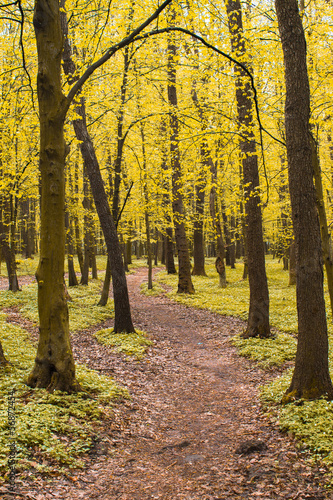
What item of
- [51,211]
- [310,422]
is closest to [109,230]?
[51,211]

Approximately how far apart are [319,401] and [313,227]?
2.47 m

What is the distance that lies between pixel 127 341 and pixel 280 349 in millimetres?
4051

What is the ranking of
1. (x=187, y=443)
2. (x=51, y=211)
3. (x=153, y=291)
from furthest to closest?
(x=153, y=291)
(x=51, y=211)
(x=187, y=443)

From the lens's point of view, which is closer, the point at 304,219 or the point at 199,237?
the point at 304,219

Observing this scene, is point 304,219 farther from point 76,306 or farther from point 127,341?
point 76,306

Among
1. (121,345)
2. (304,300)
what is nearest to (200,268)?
(121,345)

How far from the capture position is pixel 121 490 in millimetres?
3828

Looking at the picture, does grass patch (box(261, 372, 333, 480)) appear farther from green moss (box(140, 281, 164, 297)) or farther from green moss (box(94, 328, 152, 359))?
green moss (box(140, 281, 164, 297))

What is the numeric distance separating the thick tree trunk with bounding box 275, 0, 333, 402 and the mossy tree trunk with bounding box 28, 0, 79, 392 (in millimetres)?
3450

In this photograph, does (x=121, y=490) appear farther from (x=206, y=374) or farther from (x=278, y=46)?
(x=278, y=46)

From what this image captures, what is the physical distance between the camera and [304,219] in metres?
4.98

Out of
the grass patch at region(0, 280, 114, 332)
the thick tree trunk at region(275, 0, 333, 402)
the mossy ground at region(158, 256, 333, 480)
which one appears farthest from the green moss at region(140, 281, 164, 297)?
the thick tree trunk at region(275, 0, 333, 402)

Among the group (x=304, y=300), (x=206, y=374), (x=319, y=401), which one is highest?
(x=304, y=300)

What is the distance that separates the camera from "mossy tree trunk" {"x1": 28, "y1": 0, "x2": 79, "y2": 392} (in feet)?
17.1
